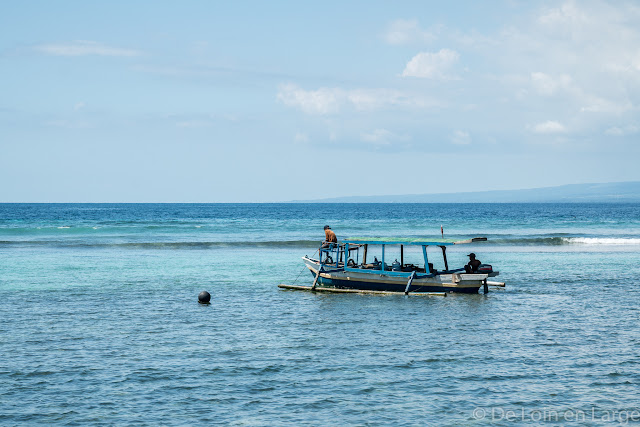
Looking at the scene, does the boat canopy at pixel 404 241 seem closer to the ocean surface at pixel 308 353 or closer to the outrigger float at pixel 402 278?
the outrigger float at pixel 402 278

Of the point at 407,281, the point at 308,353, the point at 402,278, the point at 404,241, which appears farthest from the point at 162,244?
the point at 308,353

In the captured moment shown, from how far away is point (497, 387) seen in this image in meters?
15.7

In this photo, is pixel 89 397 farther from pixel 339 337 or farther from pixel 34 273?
pixel 34 273

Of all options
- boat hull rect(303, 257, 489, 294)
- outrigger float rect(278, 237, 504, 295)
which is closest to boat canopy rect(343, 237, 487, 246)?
outrigger float rect(278, 237, 504, 295)

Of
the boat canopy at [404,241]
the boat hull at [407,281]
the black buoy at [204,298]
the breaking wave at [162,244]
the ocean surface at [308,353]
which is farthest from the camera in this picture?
the breaking wave at [162,244]

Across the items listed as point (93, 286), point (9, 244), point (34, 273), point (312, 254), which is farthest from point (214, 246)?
point (93, 286)

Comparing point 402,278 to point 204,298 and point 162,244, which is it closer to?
point 204,298

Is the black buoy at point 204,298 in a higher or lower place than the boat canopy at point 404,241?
lower

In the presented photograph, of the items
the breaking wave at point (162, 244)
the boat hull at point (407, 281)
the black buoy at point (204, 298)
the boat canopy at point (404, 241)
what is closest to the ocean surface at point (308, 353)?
the black buoy at point (204, 298)

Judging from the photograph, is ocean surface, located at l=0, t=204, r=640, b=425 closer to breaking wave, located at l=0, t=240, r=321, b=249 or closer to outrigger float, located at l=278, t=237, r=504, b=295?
outrigger float, located at l=278, t=237, r=504, b=295

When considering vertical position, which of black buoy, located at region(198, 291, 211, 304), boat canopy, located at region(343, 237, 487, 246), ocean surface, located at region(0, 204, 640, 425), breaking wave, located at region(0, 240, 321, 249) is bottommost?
ocean surface, located at region(0, 204, 640, 425)

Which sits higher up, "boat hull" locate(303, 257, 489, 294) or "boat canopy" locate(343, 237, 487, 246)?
"boat canopy" locate(343, 237, 487, 246)

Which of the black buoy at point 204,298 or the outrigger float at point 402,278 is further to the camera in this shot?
the outrigger float at point 402,278

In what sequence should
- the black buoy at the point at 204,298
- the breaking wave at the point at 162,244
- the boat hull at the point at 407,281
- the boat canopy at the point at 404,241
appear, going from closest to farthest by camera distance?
the black buoy at the point at 204,298
the boat hull at the point at 407,281
the boat canopy at the point at 404,241
the breaking wave at the point at 162,244
